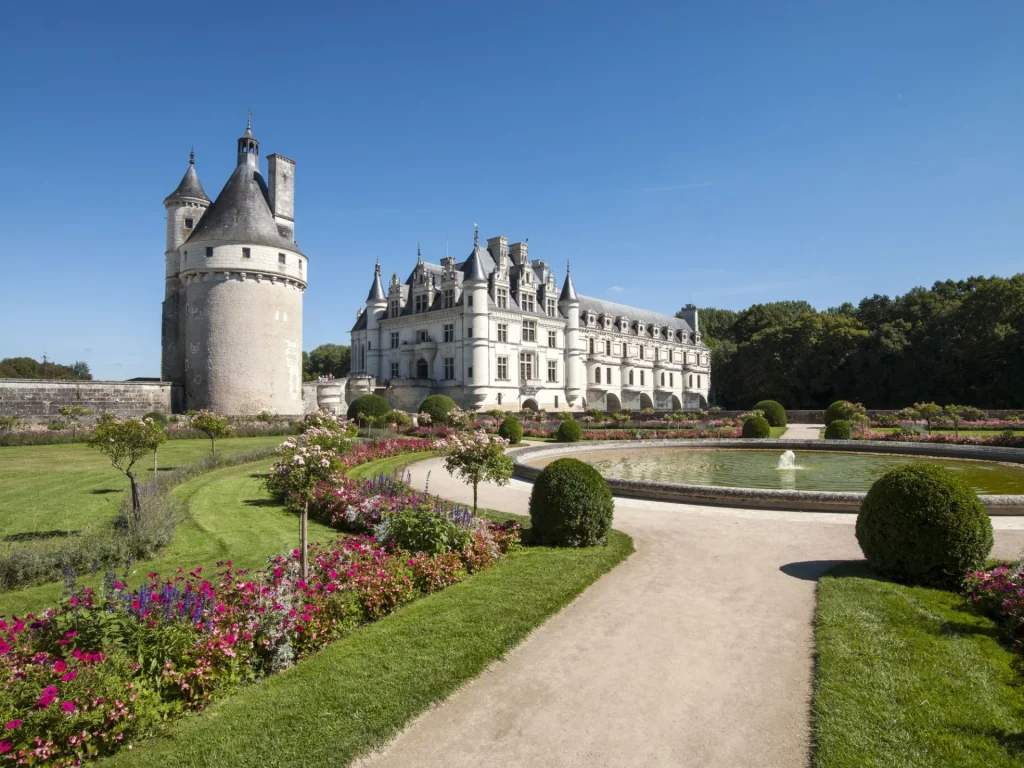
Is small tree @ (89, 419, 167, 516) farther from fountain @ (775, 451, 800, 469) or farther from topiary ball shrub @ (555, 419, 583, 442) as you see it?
topiary ball shrub @ (555, 419, 583, 442)

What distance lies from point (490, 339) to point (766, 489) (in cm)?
3468

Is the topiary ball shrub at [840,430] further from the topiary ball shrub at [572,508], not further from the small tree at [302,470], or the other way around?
the small tree at [302,470]

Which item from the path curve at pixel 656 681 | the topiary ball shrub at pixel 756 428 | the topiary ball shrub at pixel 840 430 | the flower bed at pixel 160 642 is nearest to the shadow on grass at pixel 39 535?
the flower bed at pixel 160 642

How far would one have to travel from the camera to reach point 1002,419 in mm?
34969

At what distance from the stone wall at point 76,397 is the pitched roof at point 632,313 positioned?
39096mm

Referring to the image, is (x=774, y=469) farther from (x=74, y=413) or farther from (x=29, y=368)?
(x=29, y=368)

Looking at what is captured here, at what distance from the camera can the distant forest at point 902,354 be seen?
45.7 metres

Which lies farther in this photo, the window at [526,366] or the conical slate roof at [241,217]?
the window at [526,366]

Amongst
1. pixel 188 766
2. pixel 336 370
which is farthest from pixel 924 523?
pixel 336 370

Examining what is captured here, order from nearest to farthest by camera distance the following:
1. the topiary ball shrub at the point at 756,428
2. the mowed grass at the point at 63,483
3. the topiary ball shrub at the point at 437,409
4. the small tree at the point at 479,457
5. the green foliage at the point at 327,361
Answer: the small tree at the point at 479,457
the mowed grass at the point at 63,483
the topiary ball shrub at the point at 756,428
the topiary ball shrub at the point at 437,409
the green foliage at the point at 327,361

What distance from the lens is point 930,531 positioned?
23.5 ft

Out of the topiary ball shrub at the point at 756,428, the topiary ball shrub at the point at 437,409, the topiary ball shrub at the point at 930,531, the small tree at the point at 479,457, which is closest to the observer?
the topiary ball shrub at the point at 930,531

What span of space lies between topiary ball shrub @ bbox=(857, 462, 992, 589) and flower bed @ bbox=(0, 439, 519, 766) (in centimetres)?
553

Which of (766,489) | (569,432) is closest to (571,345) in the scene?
(569,432)
